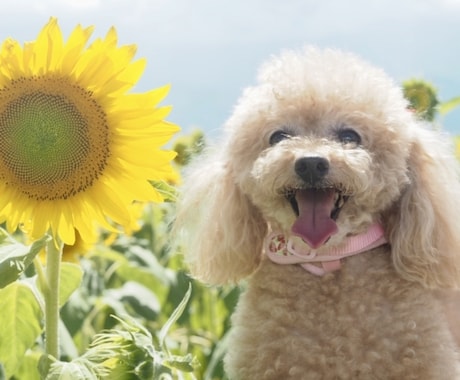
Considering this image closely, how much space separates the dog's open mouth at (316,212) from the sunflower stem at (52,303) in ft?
2.08

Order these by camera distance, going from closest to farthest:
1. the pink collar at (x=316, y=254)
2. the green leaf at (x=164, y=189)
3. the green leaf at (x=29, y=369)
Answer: the green leaf at (x=164, y=189) < the pink collar at (x=316, y=254) < the green leaf at (x=29, y=369)

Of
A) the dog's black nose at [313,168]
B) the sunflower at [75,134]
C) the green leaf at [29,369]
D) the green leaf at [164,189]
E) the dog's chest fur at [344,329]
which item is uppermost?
the sunflower at [75,134]

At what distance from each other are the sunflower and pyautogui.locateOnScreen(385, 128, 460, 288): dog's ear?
2.63ft

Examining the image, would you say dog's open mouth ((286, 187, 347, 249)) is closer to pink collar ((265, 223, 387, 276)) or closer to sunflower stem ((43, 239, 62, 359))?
pink collar ((265, 223, 387, 276))

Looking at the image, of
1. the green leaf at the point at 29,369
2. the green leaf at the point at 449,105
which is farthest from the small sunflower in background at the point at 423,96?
the green leaf at the point at 29,369

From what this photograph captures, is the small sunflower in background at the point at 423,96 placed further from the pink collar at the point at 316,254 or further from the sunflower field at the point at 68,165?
the sunflower field at the point at 68,165

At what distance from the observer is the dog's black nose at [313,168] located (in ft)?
6.59

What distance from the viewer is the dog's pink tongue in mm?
2035

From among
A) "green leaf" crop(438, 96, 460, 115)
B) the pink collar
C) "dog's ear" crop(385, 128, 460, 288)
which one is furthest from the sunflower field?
"green leaf" crop(438, 96, 460, 115)

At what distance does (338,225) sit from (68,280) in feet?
2.31

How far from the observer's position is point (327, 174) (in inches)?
79.7

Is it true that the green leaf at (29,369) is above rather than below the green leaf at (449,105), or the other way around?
below

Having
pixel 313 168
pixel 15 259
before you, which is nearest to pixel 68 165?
pixel 15 259

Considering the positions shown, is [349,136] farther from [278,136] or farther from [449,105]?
[449,105]
